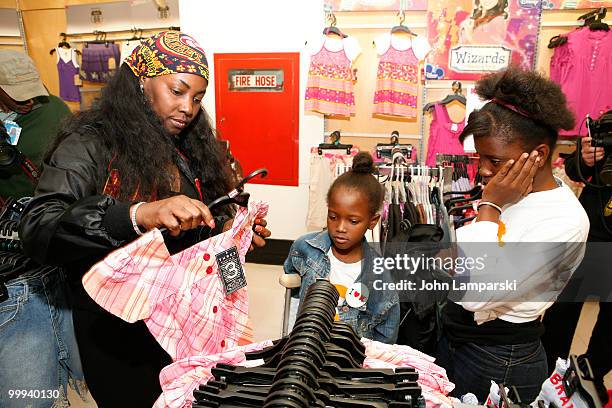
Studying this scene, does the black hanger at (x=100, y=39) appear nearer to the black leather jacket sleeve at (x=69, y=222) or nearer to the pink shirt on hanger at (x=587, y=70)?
the black leather jacket sleeve at (x=69, y=222)

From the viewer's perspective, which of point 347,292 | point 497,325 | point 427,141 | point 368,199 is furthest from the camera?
point 427,141

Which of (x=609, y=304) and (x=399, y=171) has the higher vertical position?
(x=399, y=171)

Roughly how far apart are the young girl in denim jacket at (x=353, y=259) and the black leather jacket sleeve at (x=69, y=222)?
89cm

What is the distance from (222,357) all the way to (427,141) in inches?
151

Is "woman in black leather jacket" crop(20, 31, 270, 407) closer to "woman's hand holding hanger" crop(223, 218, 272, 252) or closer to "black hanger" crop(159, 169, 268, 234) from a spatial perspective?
"woman's hand holding hanger" crop(223, 218, 272, 252)

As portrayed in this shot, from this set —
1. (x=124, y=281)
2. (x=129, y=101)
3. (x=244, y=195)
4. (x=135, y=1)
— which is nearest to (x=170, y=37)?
(x=129, y=101)

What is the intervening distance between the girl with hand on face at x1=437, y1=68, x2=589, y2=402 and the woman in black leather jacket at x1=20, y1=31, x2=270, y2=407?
0.84m

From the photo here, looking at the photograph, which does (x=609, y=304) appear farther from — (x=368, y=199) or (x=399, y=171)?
(x=368, y=199)

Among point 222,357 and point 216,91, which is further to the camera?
point 216,91

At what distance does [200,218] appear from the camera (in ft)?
3.40

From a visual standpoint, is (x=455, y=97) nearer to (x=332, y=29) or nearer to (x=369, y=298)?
(x=332, y=29)

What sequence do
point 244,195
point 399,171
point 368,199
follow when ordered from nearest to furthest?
point 244,195
point 368,199
point 399,171

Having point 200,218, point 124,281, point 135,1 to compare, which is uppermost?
point 135,1

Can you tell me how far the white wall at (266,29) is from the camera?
4340mm
